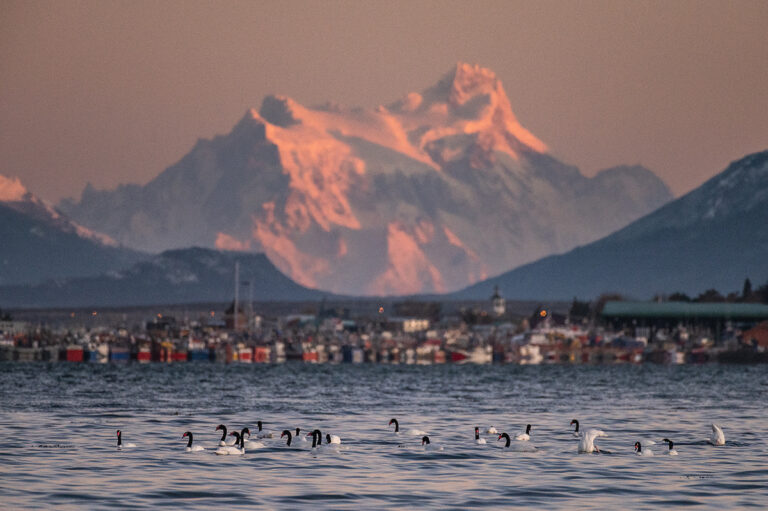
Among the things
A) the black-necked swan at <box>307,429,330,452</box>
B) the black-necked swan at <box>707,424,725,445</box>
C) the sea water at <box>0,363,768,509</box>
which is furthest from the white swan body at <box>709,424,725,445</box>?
the black-necked swan at <box>307,429,330,452</box>

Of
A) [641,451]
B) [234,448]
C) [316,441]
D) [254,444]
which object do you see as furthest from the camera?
[316,441]

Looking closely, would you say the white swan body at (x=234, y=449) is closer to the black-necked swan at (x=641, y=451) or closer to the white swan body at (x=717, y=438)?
the black-necked swan at (x=641, y=451)

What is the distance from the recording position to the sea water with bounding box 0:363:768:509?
48.1 metres

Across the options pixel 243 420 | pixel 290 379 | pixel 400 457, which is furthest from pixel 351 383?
pixel 400 457

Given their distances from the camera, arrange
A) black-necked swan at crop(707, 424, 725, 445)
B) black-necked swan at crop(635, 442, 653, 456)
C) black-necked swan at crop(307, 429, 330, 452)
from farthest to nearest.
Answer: black-necked swan at crop(707, 424, 725, 445) → black-necked swan at crop(307, 429, 330, 452) → black-necked swan at crop(635, 442, 653, 456)

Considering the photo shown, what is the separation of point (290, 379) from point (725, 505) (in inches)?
5226

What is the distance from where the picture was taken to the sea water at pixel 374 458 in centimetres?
4806

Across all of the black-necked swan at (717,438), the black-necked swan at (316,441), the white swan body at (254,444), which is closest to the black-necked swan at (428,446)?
the black-necked swan at (316,441)

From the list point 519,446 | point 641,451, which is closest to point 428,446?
point 519,446

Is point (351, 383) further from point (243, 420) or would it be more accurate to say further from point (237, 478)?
point (237, 478)

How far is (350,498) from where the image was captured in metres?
47.8

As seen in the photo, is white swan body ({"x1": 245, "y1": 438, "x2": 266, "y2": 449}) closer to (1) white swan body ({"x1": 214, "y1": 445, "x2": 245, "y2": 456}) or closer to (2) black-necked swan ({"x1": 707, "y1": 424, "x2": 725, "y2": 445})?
(1) white swan body ({"x1": 214, "y1": 445, "x2": 245, "y2": 456})

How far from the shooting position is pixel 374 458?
61.9m

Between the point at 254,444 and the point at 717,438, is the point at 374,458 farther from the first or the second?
the point at 717,438
